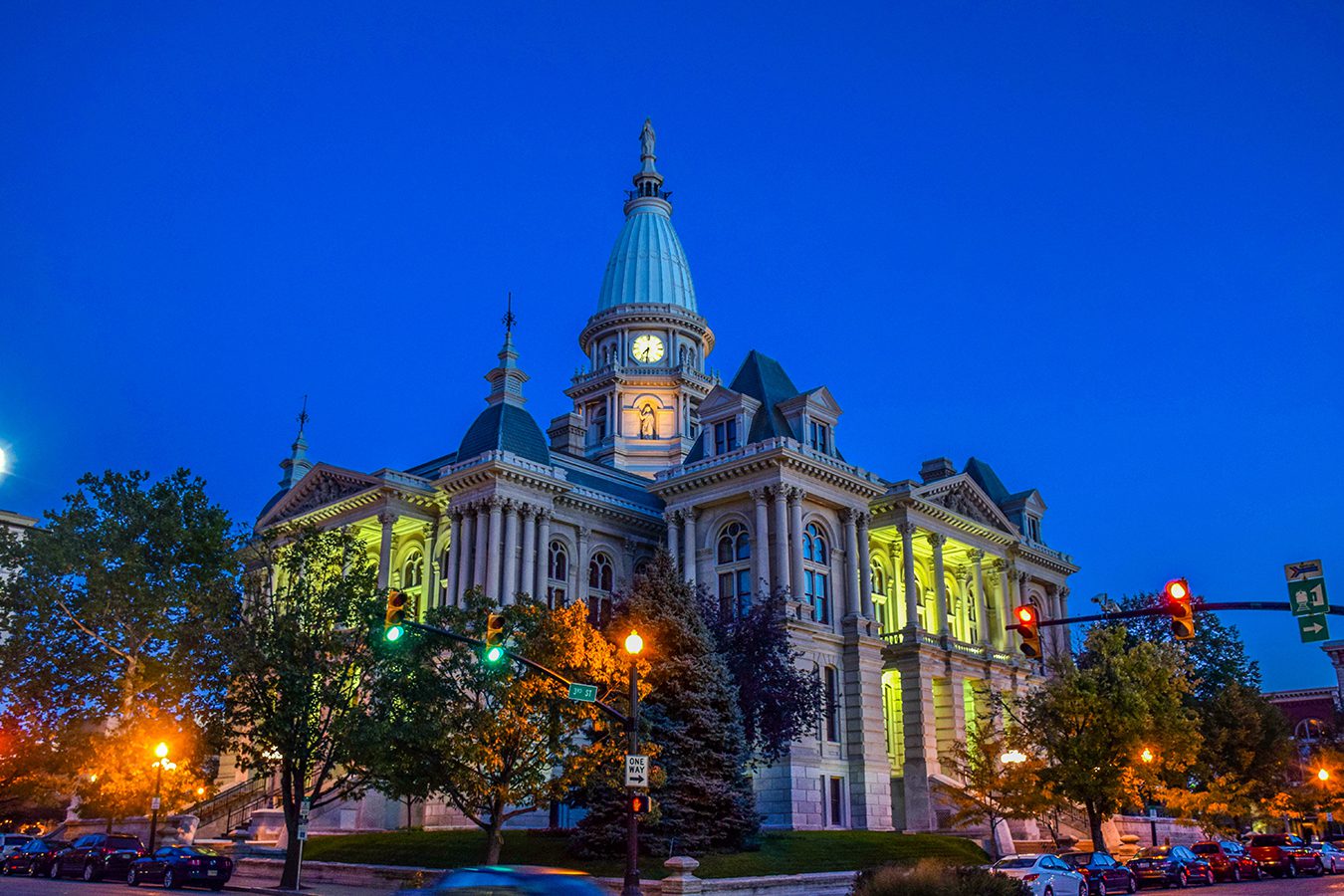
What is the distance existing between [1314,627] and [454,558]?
46808 mm

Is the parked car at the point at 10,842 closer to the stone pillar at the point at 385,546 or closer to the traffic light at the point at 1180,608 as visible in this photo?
the stone pillar at the point at 385,546

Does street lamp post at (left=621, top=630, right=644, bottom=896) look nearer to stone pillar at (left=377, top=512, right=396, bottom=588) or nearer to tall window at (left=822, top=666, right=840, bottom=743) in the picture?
tall window at (left=822, top=666, right=840, bottom=743)

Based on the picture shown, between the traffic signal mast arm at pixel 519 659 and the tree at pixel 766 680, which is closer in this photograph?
the traffic signal mast arm at pixel 519 659

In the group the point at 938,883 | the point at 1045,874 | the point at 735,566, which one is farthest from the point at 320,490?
the point at 938,883

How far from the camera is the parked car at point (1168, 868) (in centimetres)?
4000

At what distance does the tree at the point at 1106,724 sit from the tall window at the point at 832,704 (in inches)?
400

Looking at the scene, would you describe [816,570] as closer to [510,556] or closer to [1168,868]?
[510,556]

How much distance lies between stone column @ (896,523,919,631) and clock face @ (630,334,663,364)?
30025 mm

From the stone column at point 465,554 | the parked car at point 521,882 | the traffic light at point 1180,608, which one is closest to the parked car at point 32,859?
the stone column at point 465,554

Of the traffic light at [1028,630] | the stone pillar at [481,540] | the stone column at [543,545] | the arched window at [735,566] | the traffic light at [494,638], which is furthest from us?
the stone column at [543,545]

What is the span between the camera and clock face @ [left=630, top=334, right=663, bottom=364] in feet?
296

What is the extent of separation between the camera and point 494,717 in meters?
33.5

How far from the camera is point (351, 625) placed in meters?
38.6

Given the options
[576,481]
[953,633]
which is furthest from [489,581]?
[953,633]
